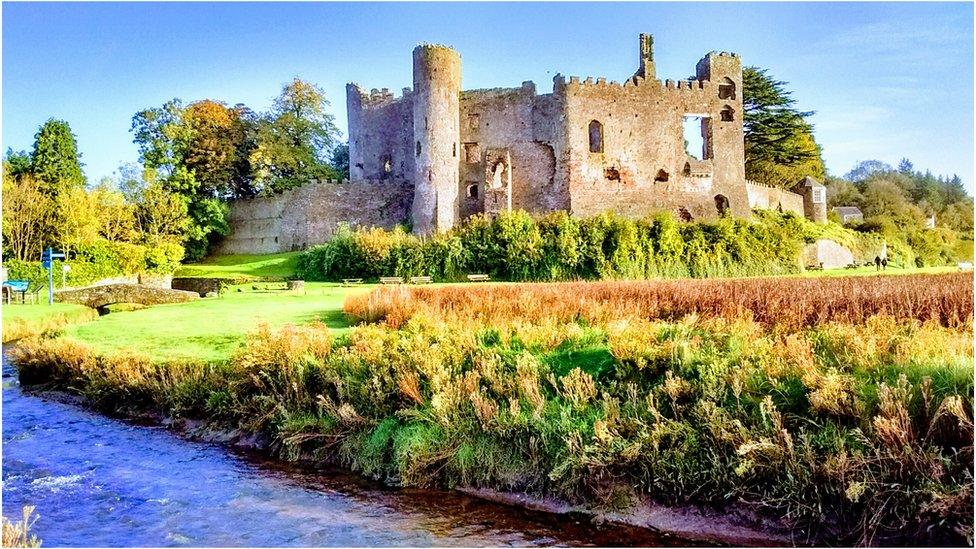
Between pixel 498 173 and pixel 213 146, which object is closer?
pixel 498 173

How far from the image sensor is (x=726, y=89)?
4422 centimetres

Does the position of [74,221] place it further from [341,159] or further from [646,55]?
[646,55]

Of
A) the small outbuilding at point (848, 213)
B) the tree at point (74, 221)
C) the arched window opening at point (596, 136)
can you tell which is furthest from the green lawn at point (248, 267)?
the small outbuilding at point (848, 213)

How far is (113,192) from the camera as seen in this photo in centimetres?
4291

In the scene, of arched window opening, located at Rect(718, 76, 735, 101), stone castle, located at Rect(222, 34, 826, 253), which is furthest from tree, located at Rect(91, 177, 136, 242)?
arched window opening, located at Rect(718, 76, 735, 101)

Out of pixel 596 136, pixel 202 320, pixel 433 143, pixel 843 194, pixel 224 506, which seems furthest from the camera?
pixel 843 194

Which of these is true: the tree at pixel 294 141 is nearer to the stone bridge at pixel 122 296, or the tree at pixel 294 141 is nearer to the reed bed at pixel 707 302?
the stone bridge at pixel 122 296

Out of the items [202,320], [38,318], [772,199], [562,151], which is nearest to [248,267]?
A: [562,151]

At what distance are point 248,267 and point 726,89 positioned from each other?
2935 cm

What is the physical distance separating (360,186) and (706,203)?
66.4 ft

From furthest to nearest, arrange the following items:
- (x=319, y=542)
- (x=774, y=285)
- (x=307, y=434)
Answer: (x=774, y=285) < (x=307, y=434) < (x=319, y=542)

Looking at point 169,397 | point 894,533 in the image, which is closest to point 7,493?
point 169,397

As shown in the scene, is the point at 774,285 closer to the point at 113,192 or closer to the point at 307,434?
the point at 307,434

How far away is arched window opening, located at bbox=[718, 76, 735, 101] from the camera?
43969mm
